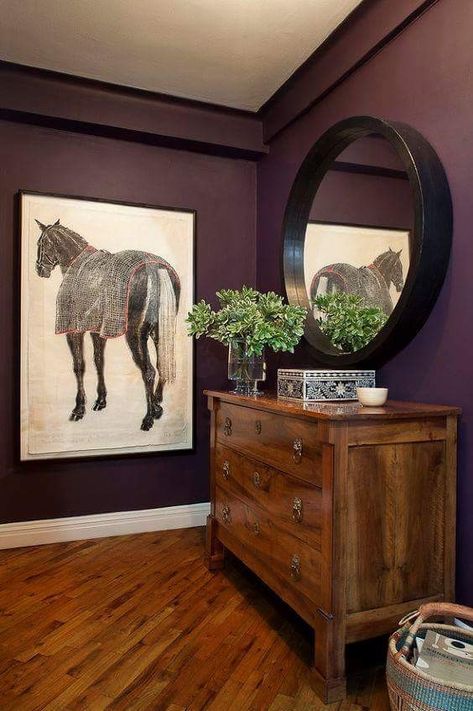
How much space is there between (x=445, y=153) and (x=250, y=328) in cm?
107

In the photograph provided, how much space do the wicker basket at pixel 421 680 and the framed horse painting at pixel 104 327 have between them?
1945 millimetres

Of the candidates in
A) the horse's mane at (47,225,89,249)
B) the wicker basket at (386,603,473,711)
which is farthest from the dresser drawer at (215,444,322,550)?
the horse's mane at (47,225,89,249)

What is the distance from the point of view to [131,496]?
10.2ft

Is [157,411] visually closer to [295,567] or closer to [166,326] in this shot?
[166,326]

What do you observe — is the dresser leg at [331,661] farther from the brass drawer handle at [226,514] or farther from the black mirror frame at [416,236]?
the black mirror frame at [416,236]

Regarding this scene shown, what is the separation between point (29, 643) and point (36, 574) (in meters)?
0.65

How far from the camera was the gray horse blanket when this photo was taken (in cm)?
294

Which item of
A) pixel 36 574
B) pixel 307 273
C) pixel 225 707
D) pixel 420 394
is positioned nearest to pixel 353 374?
pixel 420 394

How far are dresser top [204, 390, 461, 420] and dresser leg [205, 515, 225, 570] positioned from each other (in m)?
0.82

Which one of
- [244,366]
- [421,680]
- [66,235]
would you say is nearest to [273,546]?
[421,680]

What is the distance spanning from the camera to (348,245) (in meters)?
2.38

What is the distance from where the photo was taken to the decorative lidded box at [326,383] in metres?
2.02

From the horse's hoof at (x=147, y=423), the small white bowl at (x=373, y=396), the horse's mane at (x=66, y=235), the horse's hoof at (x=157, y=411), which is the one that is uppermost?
the horse's mane at (x=66, y=235)

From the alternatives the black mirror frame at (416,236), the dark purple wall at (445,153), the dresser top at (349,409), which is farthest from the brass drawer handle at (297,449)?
the black mirror frame at (416,236)
